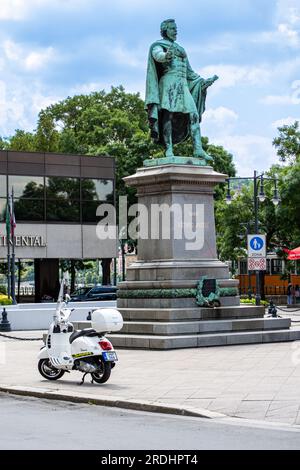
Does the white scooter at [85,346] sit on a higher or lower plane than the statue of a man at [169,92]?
lower

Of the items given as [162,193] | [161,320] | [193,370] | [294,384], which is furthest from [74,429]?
[162,193]

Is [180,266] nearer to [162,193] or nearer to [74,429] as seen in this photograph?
[162,193]

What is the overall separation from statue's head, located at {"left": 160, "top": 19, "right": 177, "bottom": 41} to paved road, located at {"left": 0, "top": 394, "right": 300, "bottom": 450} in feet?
44.9

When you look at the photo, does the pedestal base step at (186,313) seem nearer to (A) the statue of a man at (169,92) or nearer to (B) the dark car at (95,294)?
(A) the statue of a man at (169,92)

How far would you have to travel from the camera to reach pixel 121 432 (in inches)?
429

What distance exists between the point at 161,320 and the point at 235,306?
2296mm

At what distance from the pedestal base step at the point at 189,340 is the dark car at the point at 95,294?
25458mm

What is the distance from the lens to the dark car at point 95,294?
4885 centimetres

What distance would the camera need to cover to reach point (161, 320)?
74.5 feet

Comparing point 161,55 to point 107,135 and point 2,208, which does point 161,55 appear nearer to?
point 2,208

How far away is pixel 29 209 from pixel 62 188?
2.58 metres

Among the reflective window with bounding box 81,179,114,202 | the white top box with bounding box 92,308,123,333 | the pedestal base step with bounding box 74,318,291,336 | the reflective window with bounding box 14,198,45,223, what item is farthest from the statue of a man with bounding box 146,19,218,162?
the reflective window with bounding box 81,179,114,202

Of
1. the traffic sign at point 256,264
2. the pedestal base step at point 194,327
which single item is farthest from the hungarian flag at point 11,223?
the pedestal base step at point 194,327

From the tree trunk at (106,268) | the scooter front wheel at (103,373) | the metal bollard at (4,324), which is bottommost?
the metal bollard at (4,324)
